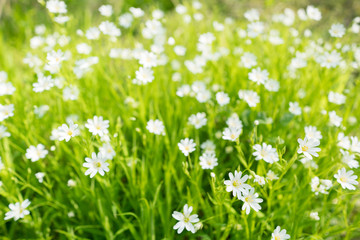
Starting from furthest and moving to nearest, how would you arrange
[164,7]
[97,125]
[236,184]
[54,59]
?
[164,7]
[54,59]
[97,125]
[236,184]

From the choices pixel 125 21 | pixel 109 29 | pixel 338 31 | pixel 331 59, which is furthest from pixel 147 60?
pixel 338 31

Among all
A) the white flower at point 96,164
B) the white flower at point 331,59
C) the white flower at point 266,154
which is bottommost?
the white flower at point 96,164

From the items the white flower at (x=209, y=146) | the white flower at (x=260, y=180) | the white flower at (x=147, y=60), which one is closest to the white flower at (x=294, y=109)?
the white flower at (x=209, y=146)

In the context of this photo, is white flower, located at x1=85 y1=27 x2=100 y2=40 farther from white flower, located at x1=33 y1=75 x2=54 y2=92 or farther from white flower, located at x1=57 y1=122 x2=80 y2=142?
white flower, located at x1=57 y1=122 x2=80 y2=142

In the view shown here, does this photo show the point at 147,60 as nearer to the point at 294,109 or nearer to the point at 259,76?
the point at 259,76

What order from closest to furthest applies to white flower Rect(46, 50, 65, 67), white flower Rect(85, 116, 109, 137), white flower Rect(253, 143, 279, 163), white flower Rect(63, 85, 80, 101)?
white flower Rect(253, 143, 279, 163)
white flower Rect(85, 116, 109, 137)
white flower Rect(46, 50, 65, 67)
white flower Rect(63, 85, 80, 101)

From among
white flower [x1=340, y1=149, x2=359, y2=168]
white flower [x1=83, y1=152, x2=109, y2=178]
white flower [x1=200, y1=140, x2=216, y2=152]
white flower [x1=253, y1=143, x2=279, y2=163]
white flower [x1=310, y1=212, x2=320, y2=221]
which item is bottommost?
white flower [x1=310, y1=212, x2=320, y2=221]

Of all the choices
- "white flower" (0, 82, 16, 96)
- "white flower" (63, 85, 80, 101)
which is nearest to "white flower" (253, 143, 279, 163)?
"white flower" (63, 85, 80, 101)

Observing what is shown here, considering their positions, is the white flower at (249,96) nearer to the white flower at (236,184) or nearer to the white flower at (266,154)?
the white flower at (266,154)
